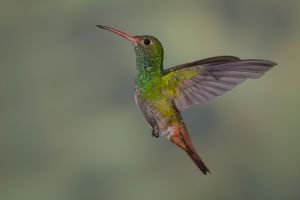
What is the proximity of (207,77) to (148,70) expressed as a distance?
0.07 metres

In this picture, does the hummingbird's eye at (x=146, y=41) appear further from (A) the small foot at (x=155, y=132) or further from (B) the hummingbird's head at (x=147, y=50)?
(A) the small foot at (x=155, y=132)

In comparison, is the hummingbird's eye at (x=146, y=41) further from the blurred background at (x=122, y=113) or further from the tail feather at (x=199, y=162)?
the blurred background at (x=122, y=113)

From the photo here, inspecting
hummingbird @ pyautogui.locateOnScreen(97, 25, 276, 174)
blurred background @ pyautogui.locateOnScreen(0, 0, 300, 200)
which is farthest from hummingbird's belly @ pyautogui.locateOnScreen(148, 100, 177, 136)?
blurred background @ pyautogui.locateOnScreen(0, 0, 300, 200)

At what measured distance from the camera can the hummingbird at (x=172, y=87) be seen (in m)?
0.68

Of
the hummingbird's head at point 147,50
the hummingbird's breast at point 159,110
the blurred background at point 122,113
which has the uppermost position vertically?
A: the hummingbird's head at point 147,50

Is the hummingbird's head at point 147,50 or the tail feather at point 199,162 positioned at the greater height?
the hummingbird's head at point 147,50

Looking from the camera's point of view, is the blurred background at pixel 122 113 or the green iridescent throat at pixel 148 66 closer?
the green iridescent throat at pixel 148 66

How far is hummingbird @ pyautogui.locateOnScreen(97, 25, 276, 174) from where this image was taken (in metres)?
0.68

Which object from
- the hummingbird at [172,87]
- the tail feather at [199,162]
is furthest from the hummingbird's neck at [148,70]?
the tail feather at [199,162]

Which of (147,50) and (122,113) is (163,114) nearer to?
(147,50)

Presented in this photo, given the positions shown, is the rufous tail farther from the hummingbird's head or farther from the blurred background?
the blurred background

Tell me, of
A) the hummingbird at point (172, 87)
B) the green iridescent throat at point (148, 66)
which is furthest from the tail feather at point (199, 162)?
the green iridescent throat at point (148, 66)

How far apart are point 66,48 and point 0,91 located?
0.92 ft

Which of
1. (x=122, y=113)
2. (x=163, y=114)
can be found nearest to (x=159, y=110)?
(x=163, y=114)
